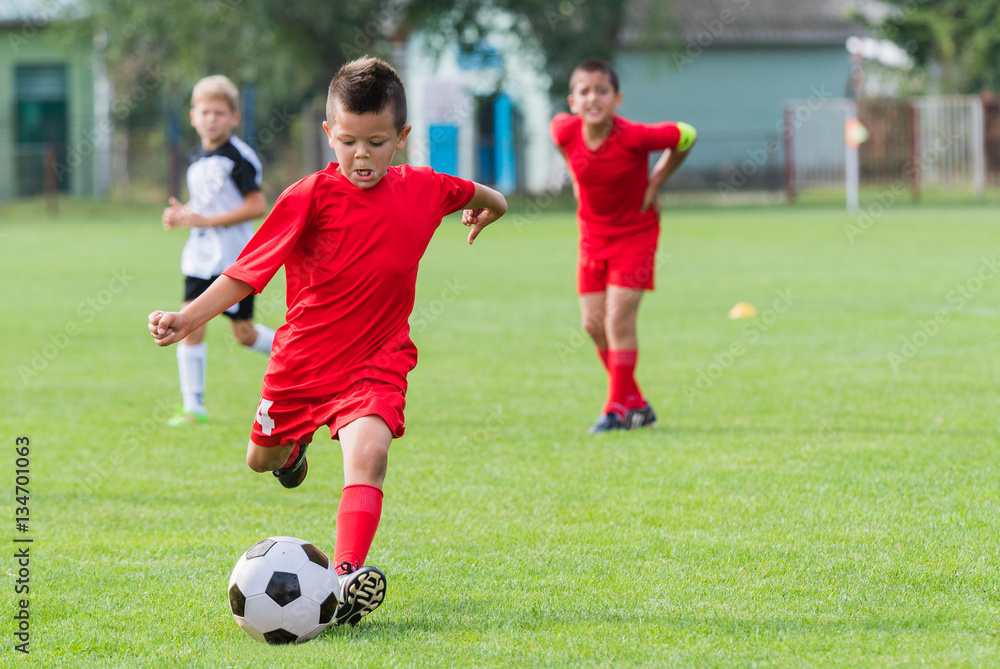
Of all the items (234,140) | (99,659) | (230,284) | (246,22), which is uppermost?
(246,22)

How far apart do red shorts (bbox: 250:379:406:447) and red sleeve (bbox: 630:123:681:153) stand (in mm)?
3245

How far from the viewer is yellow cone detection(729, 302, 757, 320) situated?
1150cm

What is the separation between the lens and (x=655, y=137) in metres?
6.83

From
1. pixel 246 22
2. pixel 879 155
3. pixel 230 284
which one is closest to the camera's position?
pixel 230 284

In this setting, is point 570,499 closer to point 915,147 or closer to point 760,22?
point 915,147

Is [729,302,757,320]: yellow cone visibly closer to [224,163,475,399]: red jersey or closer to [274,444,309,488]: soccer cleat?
[274,444,309,488]: soccer cleat

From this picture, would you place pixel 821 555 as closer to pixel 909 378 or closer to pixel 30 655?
pixel 30 655

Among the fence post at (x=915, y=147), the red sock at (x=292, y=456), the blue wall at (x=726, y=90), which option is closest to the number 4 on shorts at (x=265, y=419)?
the red sock at (x=292, y=456)

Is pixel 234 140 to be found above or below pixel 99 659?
above

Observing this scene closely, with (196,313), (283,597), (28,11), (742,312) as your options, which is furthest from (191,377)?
(28,11)

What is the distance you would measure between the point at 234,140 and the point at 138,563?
11.7 feet

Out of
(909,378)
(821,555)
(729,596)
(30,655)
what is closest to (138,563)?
(30,655)

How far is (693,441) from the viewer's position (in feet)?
21.0

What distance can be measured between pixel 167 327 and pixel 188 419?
147 inches
